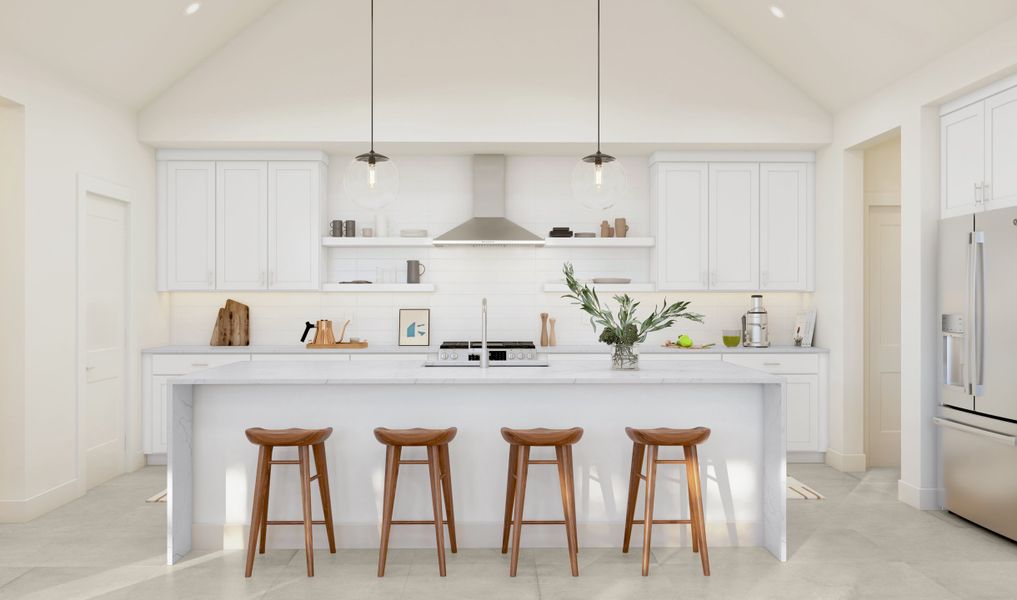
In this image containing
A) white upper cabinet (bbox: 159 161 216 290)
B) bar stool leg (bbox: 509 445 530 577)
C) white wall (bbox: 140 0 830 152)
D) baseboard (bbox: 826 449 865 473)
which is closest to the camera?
bar stool leg (bbox: 509 445 530 577)

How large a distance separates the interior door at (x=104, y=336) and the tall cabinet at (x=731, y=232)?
4.46 meters

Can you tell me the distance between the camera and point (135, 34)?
16.7ft

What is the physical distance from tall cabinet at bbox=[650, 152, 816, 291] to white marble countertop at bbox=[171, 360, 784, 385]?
2219 millimetres

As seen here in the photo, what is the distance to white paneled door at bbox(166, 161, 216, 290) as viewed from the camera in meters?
6.25

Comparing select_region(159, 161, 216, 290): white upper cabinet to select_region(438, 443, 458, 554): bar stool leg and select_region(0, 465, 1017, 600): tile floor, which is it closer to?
select_region(0, 465, 1017, 600): tile floor

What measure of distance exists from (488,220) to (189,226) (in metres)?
2.59

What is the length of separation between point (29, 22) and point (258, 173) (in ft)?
6.96

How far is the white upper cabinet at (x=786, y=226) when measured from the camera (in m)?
6.33

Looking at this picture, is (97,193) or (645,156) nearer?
(97,193)

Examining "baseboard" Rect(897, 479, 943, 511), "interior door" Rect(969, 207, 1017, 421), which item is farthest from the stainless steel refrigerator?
"baseboard" Rect(897, 479, 943, 511)

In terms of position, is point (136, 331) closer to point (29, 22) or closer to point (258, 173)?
point (258, 173)

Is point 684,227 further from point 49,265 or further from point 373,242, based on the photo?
point 49,265

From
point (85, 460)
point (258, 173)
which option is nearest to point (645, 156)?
point (258, 173)

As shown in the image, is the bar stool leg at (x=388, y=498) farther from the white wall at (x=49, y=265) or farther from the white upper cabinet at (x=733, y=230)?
the white upper cabinet at (x=733, y=230)
